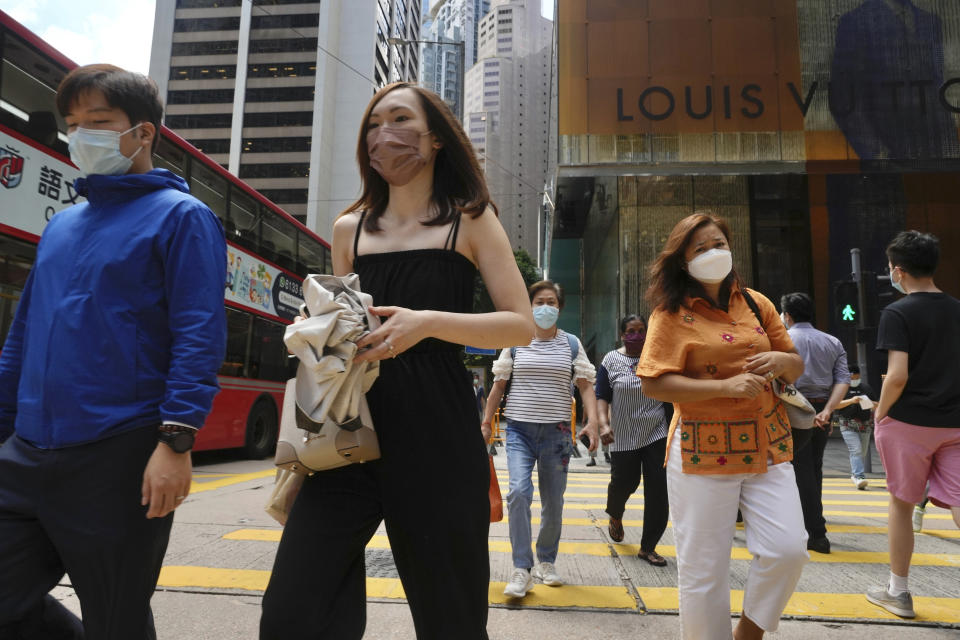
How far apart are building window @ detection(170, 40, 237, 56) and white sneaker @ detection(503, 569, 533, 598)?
2730 inches

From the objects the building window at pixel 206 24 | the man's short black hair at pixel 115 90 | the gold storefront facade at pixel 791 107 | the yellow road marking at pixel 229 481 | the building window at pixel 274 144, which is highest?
the building window at pixel 206 24

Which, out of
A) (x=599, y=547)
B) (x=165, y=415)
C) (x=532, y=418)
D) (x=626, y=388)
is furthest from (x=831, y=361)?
(x=165, y=415)

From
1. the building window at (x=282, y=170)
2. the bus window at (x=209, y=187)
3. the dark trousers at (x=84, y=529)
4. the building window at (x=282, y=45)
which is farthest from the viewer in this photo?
the building window at (x=282, y=170)

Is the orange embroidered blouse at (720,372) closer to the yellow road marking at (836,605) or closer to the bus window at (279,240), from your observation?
the yellow road marking at (836,605)

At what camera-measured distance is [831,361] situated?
5289 millimetres

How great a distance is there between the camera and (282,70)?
61500 mm

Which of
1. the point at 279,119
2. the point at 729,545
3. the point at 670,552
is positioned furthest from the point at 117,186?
the point at 279,119

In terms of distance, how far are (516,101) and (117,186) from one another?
66.1 metres

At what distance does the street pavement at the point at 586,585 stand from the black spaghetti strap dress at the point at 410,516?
0.06 meters

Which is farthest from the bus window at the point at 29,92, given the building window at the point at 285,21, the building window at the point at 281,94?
the building window at the point at 285,21

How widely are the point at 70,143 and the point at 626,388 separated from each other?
4.01 m

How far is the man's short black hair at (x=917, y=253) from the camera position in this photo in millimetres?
3342

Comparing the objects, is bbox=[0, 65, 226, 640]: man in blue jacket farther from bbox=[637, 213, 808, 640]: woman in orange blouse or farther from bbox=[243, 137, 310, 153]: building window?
bbox=[243, 137, 310, 153]: building window

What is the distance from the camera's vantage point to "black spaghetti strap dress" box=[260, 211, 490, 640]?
1.44 m
